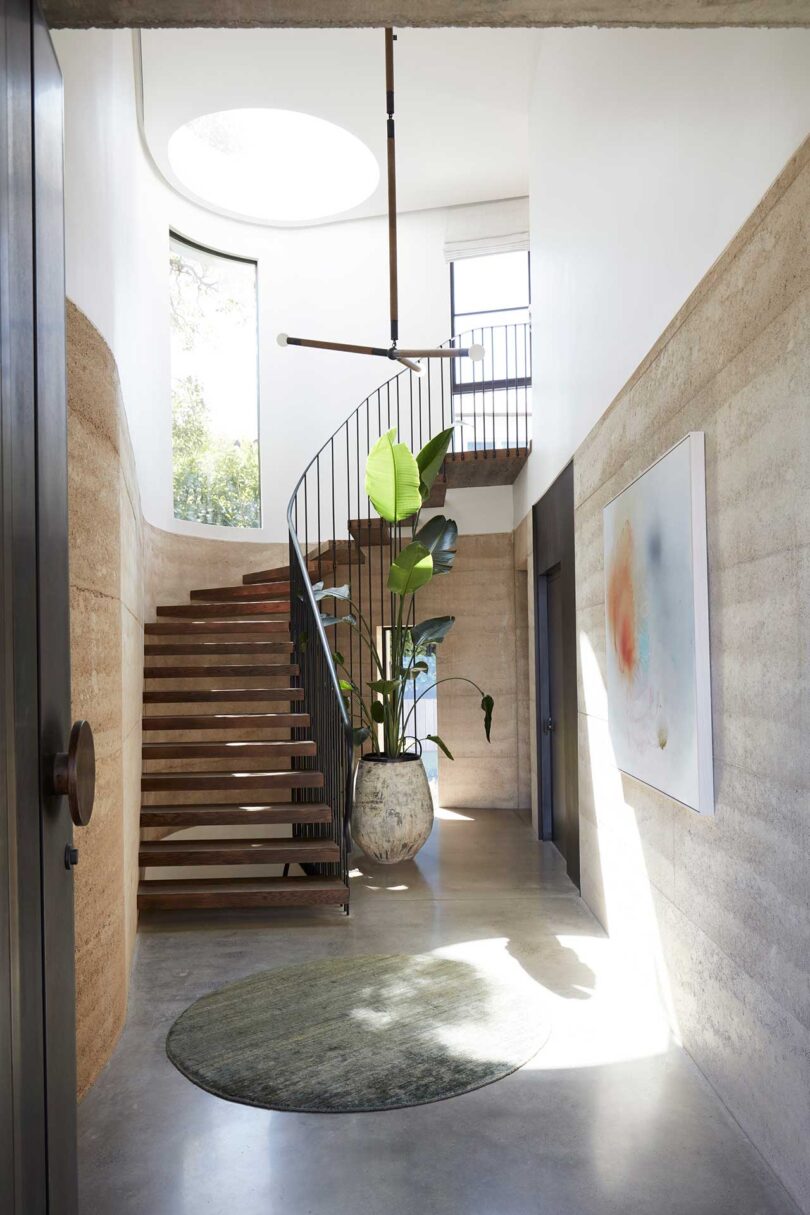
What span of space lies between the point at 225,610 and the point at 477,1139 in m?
4.80

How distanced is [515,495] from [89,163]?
4891 millimetres

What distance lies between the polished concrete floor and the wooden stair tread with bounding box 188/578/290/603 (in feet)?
11.6

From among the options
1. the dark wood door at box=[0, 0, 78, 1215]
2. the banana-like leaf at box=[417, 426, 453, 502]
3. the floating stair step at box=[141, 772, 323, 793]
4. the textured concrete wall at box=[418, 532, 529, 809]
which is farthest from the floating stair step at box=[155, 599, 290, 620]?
the dark wood door at box=[0, 0, 78, 1215]

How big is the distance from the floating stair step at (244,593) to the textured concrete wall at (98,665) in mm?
3169

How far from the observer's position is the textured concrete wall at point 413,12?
140cm

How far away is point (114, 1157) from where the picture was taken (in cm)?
242

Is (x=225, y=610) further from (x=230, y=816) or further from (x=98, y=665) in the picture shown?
(x=98, y=665)

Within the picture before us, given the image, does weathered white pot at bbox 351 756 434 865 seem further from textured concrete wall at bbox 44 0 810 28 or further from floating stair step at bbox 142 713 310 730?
textured concrete wall at bbox 44 0 810 28

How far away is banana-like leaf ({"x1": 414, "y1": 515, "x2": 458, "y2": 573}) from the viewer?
5891 mm

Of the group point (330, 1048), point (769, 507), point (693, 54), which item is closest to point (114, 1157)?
point (330, 1048)

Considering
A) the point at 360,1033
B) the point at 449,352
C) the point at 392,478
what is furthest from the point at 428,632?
the point at 360,1033

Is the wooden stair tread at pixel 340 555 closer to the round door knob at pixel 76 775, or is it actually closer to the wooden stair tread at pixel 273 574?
the wooden stair tread at pixel 273 574

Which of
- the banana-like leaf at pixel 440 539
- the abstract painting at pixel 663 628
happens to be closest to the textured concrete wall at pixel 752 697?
the abstract painting at pixel 663 628

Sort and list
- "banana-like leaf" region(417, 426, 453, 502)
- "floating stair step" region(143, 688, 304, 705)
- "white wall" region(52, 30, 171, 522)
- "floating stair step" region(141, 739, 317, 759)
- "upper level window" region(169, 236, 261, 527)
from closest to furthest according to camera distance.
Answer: "white wall" region(52, 30, 171, 522)
"floating stair step" region(141, 739, 317, 759)
"floating stair step" region(143, 688, 304, 705)
"banana-like leaf" region(417, 426, 453, 502)
"upper level window" region(169, 236, 261, 527)
